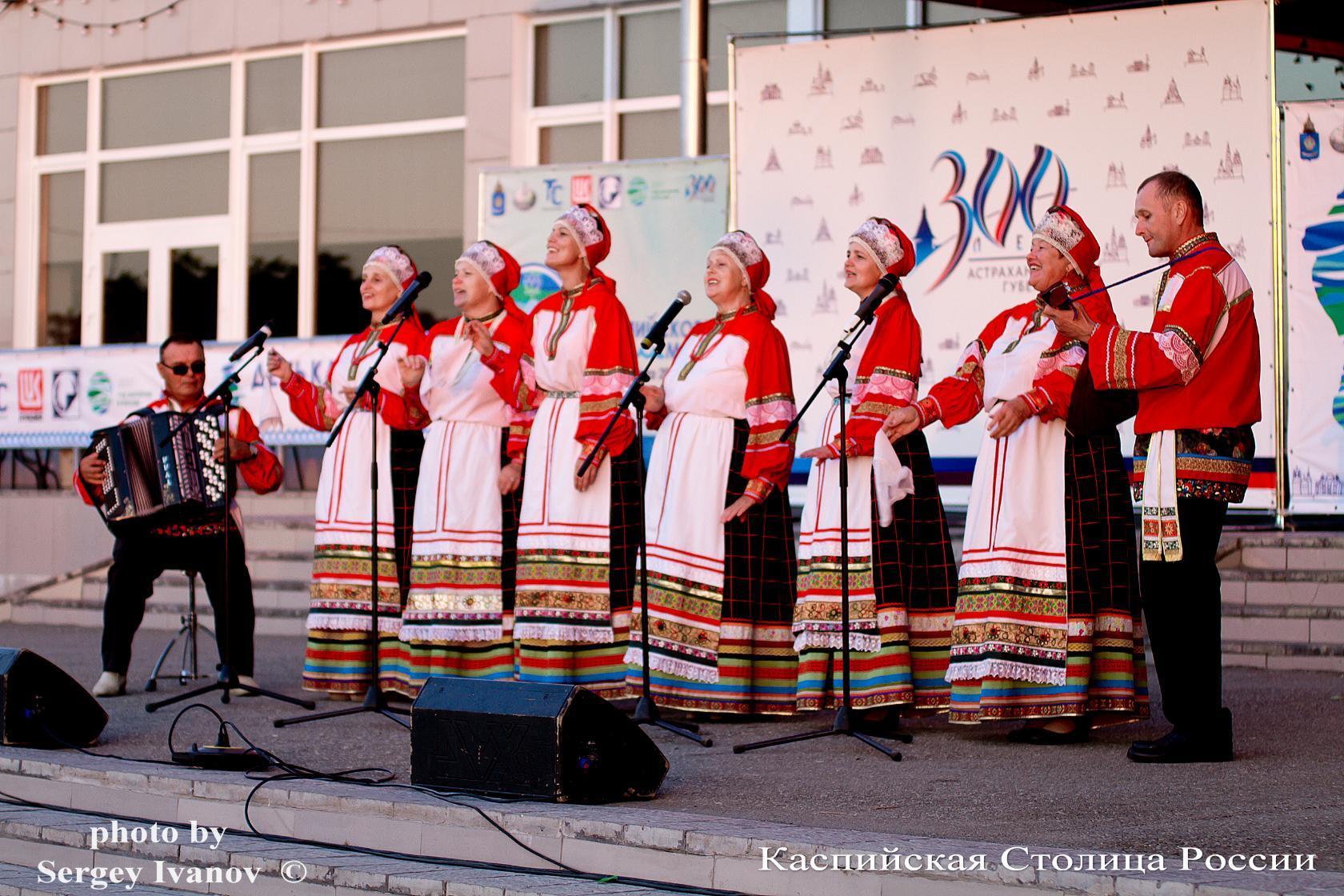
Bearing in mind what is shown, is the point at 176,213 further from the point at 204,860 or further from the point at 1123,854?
the point at 1123,854

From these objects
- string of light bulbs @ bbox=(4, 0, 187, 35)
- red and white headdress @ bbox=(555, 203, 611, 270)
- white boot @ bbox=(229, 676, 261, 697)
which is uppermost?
string of light bulbs @ bbox=(4, 0, 187, 35)

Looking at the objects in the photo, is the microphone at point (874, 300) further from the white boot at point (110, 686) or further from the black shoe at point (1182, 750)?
the white boot at point (110, 686)

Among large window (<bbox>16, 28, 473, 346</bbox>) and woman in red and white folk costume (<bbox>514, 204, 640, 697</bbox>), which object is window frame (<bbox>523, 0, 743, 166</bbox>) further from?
woman in red and white folk costume (<bbox>514, 204, 640, 697</bbox>)

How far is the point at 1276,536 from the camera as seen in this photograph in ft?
29.0

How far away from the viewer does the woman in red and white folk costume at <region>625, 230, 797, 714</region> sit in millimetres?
6391

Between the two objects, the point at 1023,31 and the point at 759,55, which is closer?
the point at 1023,31

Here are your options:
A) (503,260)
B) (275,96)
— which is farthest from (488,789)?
(275,96)

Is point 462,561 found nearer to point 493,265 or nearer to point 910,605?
point 493,265

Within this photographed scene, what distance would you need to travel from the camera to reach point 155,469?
7.29m

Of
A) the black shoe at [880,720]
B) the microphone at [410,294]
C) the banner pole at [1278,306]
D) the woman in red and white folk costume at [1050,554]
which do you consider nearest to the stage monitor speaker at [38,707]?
the microphone at [410,294]

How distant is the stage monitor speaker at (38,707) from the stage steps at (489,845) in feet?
1.21

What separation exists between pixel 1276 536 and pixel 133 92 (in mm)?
10700

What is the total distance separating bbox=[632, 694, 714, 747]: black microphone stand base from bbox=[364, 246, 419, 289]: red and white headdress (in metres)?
2.18
